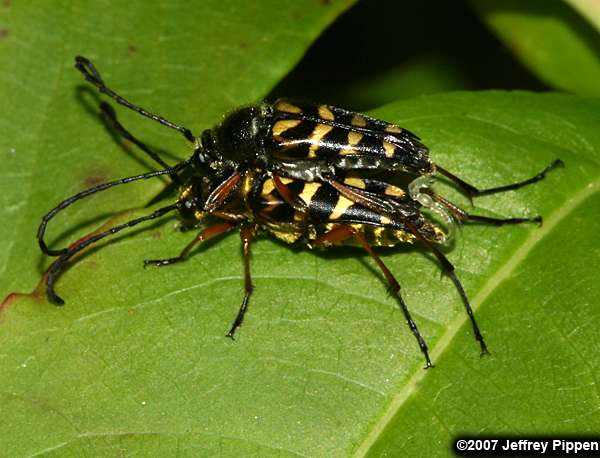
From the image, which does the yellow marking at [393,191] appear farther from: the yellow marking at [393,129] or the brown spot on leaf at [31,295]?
the brown spot on leaf at [31,295]

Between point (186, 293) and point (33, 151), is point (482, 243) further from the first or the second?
point (33, 151)

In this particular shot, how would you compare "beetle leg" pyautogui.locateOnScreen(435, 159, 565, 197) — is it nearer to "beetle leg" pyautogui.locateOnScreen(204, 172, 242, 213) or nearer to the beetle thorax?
the beetle thorax

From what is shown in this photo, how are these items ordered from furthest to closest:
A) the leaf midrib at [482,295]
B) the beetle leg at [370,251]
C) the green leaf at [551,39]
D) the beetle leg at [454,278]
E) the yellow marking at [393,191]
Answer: the green leaf at [551,39] → the yellow marking at [393,191] → the beetle leg at [370,251] → the beetle leg at [454,278] → the leaf midrib at [482,295]

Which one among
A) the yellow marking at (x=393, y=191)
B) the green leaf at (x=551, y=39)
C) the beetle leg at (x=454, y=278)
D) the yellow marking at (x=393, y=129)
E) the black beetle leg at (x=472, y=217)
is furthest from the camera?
the green leaf at (x=551, y=39)

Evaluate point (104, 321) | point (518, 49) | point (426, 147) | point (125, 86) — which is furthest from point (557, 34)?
point (104, 321)

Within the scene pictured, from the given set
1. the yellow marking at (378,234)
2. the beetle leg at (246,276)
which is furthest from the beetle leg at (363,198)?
the beetle leg at (246,276)

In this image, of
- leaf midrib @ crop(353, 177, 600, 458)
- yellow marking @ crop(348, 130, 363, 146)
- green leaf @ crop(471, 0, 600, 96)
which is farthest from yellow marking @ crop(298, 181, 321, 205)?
green leaf @ crop(471, 0, 600, 96)

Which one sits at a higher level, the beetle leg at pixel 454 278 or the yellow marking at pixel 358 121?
the yellow marking at pixel 358 121
